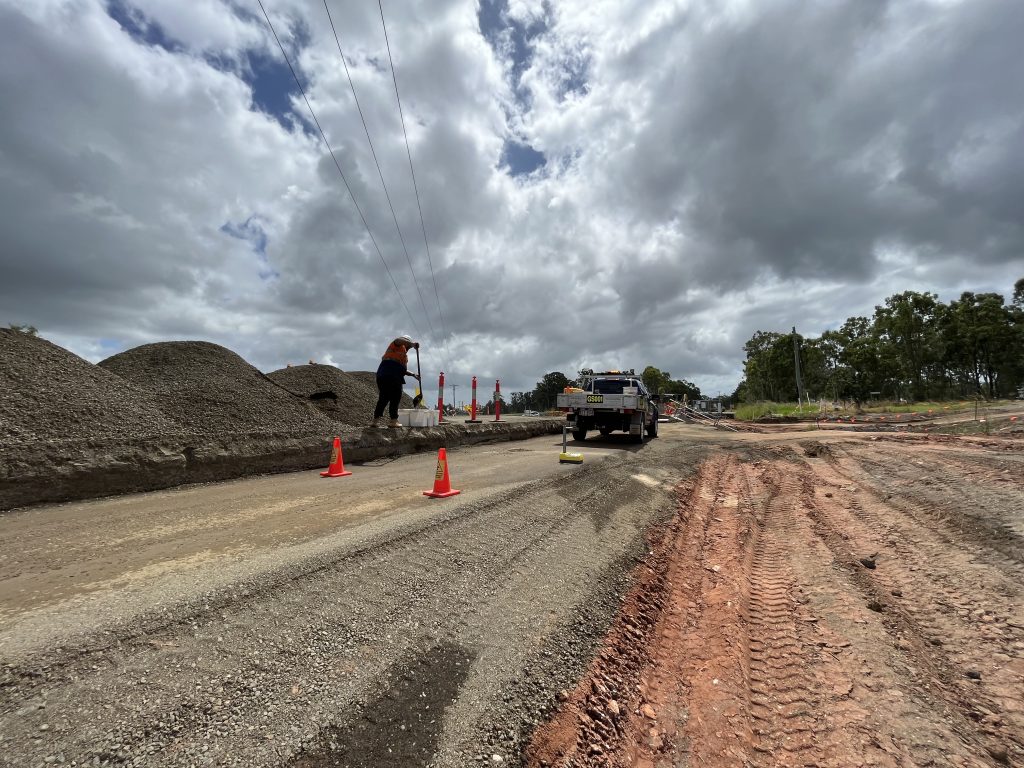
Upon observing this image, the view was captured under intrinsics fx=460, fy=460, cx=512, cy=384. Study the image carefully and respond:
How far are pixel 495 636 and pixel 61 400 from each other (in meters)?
8.99

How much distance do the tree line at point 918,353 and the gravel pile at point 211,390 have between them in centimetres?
5734

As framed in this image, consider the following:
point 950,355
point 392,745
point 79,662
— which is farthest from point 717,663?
point 950,355

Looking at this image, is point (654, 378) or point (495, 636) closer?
point (495, 636)

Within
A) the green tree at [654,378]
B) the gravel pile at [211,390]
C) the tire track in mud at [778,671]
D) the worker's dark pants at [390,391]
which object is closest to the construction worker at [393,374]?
the worker's dark pants at [390,391]

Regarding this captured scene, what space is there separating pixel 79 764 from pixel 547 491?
551cm

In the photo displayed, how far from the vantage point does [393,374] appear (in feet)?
37.1

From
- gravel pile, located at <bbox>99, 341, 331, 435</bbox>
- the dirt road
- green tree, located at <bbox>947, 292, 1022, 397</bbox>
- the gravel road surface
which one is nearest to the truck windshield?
gravel pile, located at <bbox>99, 341, 331, 435</bbox>

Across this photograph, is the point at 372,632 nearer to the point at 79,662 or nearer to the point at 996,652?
the point at 79,662

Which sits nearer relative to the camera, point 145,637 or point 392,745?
point 392,745

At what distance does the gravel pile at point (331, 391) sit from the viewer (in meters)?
15.1

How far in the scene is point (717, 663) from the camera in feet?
10.1

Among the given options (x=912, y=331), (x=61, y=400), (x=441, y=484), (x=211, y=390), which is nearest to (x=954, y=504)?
(x=441, y=484)

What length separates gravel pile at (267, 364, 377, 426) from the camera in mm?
15062

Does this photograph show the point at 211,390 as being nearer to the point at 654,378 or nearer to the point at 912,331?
the point at 912,331
